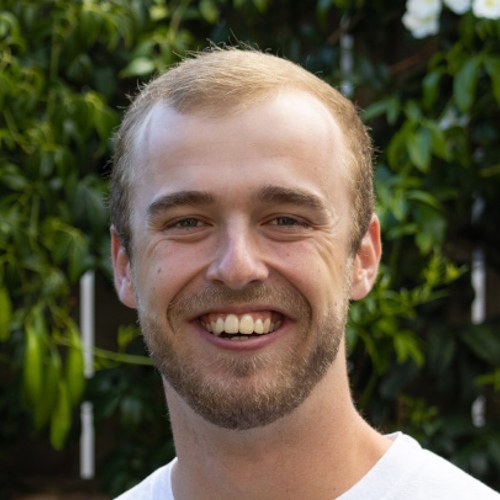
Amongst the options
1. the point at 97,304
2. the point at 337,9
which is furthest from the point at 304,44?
the point at 97,304

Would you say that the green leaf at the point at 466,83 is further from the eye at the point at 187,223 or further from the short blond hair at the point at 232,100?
the eye at the point at 187,223

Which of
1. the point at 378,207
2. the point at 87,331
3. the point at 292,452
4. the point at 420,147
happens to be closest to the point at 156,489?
the point at 292,452

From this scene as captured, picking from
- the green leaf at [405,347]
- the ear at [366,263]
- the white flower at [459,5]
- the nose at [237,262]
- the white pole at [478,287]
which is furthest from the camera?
the white pole at [478,287]

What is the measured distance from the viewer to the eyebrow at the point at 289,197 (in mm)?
1393

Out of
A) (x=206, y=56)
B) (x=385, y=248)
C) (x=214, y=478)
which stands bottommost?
(x=385, y=248)

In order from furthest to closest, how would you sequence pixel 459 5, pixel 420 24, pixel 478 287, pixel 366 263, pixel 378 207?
pixel 478 287 < pixel 420 24 < pixel 459 5 < pixel 378 207 < pixel 366 263

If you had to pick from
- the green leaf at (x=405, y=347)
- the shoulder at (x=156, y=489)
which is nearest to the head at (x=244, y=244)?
the shoulder at (x=156, y=489)

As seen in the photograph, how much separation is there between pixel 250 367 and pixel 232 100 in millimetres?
347

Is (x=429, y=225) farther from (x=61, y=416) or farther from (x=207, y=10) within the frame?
(x=61, y=416)

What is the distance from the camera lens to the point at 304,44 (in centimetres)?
301

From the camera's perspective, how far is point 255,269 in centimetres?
137

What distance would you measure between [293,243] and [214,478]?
35cm

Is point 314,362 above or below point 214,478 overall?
above

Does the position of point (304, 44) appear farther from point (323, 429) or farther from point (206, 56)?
point (323, 429)
